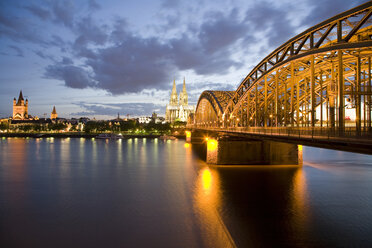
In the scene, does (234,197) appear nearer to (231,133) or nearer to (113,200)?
(113,200)

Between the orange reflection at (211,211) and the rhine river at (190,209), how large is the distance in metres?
0.06

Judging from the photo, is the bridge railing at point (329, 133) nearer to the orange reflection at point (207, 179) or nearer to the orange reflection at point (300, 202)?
the orange reflection at point (300, 202)

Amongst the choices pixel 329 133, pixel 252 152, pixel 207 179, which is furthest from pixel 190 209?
pixel 252 152

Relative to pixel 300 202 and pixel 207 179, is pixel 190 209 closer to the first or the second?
pixel 300 202

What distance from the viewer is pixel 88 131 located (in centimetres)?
16812

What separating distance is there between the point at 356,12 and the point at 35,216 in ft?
85.0

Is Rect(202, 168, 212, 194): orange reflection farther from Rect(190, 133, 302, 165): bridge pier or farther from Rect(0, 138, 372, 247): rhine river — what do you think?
Rect(190, 133, 302, 165): bridge pier

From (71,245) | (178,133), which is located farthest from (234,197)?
(178,133)

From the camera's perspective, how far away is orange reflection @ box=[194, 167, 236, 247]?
1657cm

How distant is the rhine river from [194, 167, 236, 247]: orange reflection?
0.06 metres

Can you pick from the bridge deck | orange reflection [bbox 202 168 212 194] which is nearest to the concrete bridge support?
orange reflection [bbox 202 168 212 194]

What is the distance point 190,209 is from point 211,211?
1658mm

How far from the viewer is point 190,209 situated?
2259cm

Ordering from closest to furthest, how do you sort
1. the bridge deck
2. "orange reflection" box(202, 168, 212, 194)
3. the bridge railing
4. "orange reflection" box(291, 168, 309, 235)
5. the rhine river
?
the bridge deck, the bridge railing, the rhine river, "orange reflection" box(291, 168, 309, 235), "orange reflection" box(202, 168, 212, 194)
